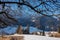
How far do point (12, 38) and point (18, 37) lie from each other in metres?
0.17

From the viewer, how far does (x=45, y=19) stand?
3352 millimetres

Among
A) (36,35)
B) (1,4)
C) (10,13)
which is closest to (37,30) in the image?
(36,35)

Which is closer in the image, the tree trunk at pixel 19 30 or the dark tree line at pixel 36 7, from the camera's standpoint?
the dark tree line at pixel 36 7

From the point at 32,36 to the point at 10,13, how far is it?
725 mm

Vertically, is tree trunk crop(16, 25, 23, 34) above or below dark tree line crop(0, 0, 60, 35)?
below

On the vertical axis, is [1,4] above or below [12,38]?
above

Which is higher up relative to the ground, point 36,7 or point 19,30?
point 36,7

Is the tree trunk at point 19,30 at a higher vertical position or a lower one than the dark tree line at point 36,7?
lower

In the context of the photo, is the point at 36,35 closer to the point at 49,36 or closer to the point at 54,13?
the point at 49,36

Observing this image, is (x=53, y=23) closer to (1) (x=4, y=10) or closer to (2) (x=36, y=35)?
(2) (x=36, y=35)

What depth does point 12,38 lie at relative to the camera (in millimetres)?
3414

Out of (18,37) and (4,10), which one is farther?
(18,37)

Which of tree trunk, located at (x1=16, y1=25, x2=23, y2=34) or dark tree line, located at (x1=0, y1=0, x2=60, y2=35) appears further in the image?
tree trunk, located at (x1=16, y1=25, x2=23, y2=34)

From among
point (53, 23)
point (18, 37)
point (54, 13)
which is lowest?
point (18, 37)
